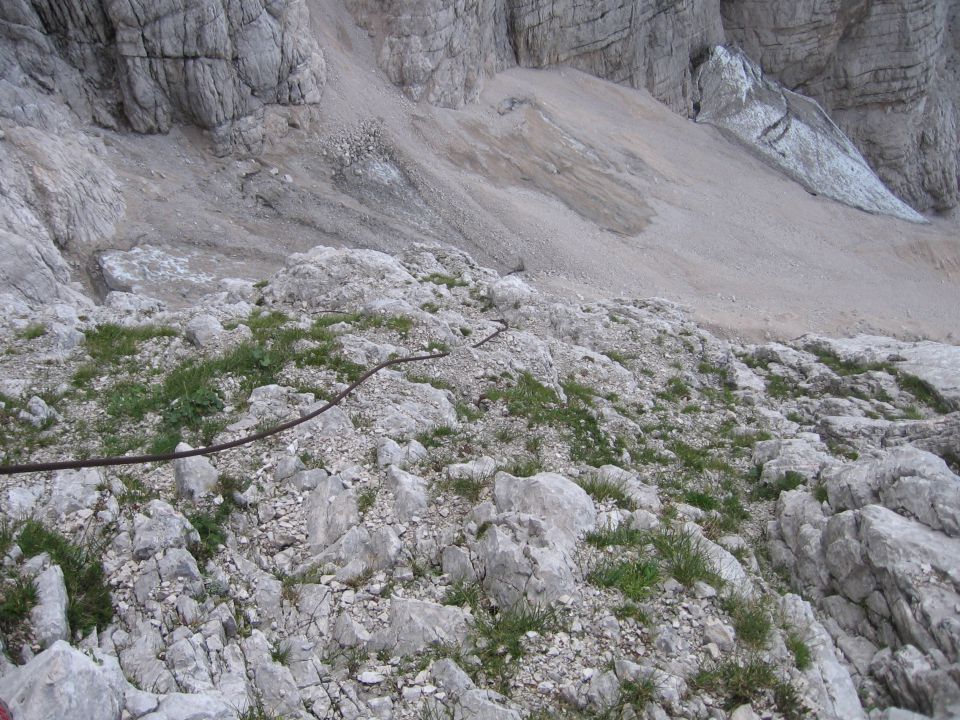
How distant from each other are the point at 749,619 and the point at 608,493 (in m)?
2.09

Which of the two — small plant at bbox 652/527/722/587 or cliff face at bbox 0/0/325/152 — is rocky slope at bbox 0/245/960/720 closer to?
small plant at bbox 652/527/722/587

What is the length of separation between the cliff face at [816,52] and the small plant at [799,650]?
38.9 m

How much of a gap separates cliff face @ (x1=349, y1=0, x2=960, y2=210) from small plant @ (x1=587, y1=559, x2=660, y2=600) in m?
38.2

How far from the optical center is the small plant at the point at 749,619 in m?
5.68

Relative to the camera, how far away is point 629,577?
239 inches

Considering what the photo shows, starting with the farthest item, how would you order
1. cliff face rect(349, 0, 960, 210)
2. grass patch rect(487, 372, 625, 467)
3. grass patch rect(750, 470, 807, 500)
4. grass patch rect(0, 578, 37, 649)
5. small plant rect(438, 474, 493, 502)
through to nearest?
cliff face rect(349, 0, 960, 210)
grass patch rect(487, 372, 625, 467)
grass patch rect(750, 470, 807, 500)
small plant rect(438, 474, 493, 502)
grass patch rect(0, 578, 37, 649)

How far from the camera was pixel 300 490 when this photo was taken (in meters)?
7.20

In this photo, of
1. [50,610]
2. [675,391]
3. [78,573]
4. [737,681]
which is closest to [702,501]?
[737,681]

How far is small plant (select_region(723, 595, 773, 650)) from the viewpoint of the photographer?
5676 millimetres

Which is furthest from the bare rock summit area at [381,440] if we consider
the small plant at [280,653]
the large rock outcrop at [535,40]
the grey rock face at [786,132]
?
the grey rock face at [786,132]

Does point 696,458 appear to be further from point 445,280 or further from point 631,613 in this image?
point 445,280

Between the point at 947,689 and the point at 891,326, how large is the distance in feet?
103

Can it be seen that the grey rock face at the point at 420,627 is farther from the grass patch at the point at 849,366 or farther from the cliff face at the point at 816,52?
the cliff face at the point at 816,52

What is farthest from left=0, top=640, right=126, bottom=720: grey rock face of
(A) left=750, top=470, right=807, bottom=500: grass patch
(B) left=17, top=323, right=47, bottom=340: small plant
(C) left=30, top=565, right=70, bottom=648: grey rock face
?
(B) left=17, top=323, right=47, bottom=340: small plant
